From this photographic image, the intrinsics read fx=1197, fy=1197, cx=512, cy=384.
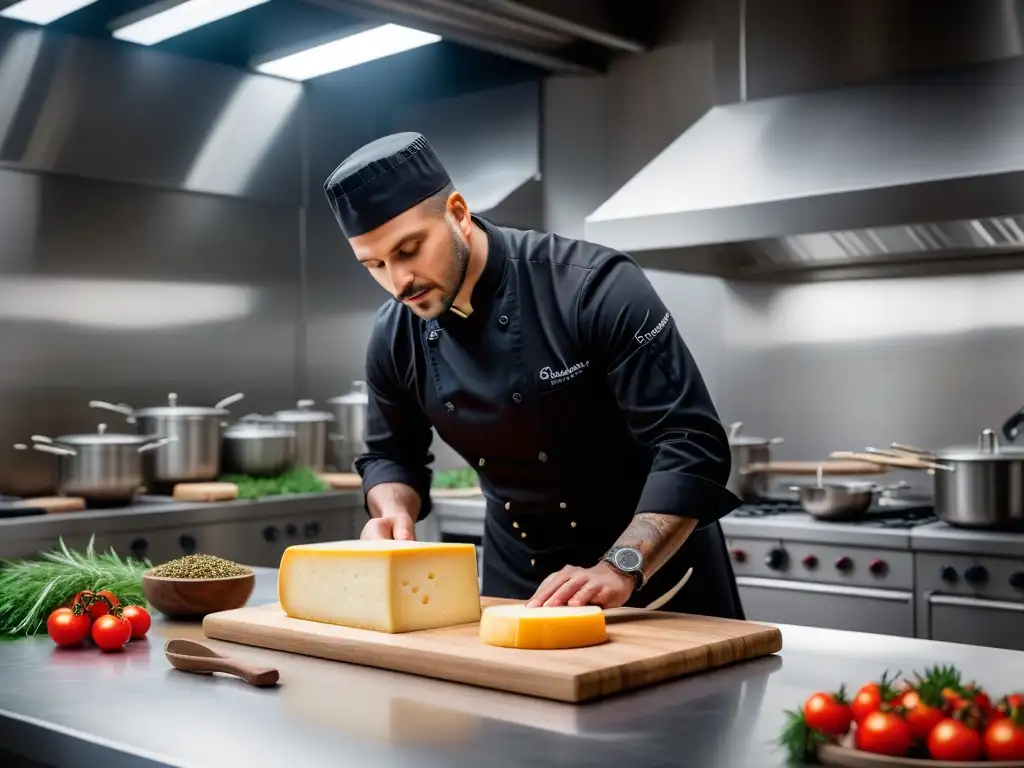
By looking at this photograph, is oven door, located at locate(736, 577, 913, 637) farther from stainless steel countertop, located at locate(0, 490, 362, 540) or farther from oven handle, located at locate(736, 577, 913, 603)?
stainless steel countertop, located at locate(0, 490, 362, 540)

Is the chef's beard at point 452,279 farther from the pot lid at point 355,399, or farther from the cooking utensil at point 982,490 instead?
the pot lid at point 355,399

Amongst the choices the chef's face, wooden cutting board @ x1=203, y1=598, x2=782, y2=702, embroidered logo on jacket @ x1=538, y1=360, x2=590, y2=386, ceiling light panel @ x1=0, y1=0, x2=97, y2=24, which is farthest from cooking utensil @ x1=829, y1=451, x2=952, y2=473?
ceiling light panel @ x1=0, y1=0, x2=97, y2=24

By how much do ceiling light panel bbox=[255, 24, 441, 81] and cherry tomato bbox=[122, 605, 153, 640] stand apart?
2.87 meters

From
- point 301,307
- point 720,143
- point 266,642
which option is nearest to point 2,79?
point 301,307

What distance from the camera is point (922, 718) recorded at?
115 centimetres

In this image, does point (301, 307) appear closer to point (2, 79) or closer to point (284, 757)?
point (2, 79)

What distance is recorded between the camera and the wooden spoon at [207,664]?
155 cm

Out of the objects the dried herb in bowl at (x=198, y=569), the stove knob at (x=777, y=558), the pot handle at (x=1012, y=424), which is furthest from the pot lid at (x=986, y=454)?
the dried herb in bowl at (x=198, y=569)

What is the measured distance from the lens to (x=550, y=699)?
1478 mm

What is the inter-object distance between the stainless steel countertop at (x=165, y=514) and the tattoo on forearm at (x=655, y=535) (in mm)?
2345

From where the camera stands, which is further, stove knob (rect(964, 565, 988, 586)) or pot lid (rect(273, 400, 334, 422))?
pot lid (rect(273, 400, 334, 422))

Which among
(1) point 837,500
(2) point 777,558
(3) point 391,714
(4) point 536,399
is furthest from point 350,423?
(3) point 391,714

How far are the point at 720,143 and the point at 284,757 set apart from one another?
312cm

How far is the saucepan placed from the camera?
11.7 feet
